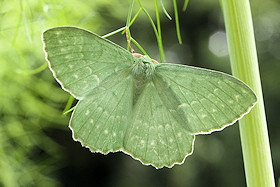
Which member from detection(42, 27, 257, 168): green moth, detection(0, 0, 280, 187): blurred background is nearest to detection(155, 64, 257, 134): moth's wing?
detection(42, 27, 257, 168): green moth

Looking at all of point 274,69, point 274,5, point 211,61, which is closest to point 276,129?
point 274,69

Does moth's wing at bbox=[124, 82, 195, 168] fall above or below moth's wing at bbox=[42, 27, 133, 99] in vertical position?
below

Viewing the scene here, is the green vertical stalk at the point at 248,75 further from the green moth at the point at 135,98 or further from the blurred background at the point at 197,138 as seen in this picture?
the blurred background at the point at 197,138

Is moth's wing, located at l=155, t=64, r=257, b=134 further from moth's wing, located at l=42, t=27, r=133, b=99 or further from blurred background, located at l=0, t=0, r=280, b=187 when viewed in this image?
blurred background, located at l=0, t=0, r=280, b=187

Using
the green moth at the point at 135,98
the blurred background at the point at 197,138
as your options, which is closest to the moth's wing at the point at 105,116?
the green moth at the point at 135,98

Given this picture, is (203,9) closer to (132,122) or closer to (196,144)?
(196,144)

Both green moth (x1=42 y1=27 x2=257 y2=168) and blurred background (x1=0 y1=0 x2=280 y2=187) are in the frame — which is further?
blurred background (x1=0 y1=0 x2=280 y2=187)

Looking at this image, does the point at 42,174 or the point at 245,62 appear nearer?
the point at 245,62

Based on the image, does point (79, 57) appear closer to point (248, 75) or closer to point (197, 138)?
point (248, 75)
